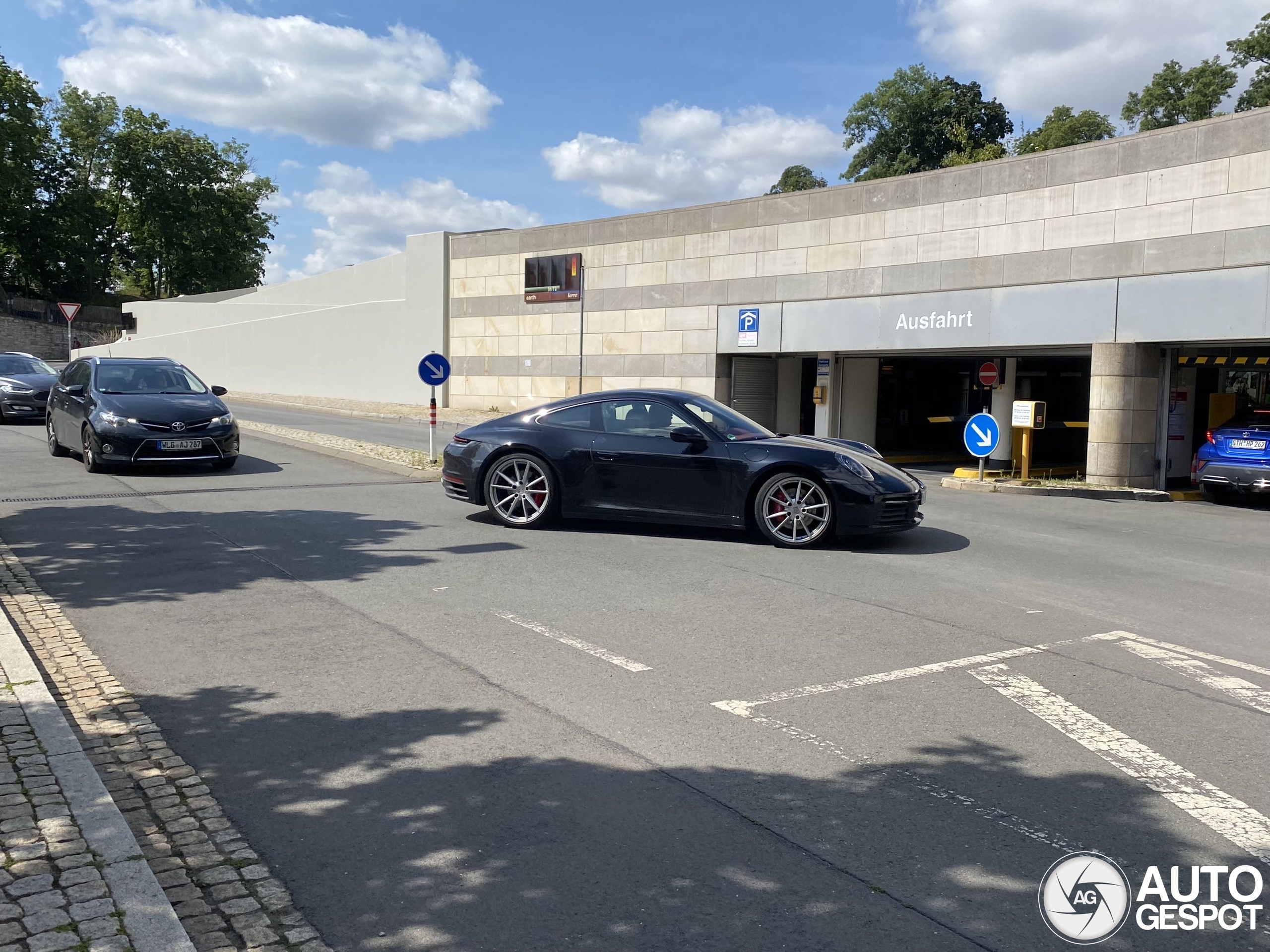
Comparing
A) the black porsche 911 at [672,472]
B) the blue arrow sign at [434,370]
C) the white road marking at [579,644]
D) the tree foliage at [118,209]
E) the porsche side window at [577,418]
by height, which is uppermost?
the tree foliage at [118,209]

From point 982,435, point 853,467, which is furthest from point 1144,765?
point 982,435

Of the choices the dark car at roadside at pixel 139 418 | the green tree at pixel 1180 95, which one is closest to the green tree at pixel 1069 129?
the green tree at pixel 1180 95

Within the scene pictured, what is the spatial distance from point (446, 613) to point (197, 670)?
1.70 metres

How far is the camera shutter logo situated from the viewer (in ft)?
10.5

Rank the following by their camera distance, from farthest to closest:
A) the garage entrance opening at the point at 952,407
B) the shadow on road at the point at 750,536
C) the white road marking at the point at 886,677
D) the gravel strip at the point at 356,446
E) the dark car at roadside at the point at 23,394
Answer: the garage entrance opening at the point at 952,407
the dark car at roadside at the point at 23,394
the gravel strip at the point at 356,446
the shadow on road at the point at 750,536
the white road marking at the point at 886,677

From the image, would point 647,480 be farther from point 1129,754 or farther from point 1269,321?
point 1269,321

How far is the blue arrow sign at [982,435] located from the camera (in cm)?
1619

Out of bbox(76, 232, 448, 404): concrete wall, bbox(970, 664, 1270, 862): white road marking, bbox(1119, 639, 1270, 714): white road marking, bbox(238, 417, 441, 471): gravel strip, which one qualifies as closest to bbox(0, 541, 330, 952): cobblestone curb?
bbox(970, 664, 1270, 862): white road marking

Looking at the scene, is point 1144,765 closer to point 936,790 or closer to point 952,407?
point 936,790

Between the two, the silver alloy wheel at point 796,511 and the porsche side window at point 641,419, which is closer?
the silver alloy wheel at point 796,511

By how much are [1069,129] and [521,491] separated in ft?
201

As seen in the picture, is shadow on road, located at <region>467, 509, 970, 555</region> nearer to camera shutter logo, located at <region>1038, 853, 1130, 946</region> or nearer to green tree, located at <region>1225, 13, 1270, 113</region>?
camera shutter logo, located at <region>1038, 853, 1130, 946</region>

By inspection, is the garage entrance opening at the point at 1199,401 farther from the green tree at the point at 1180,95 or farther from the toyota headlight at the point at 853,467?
the green tree at the point at 1180,95

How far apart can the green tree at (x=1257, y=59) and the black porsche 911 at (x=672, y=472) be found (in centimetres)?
5498
